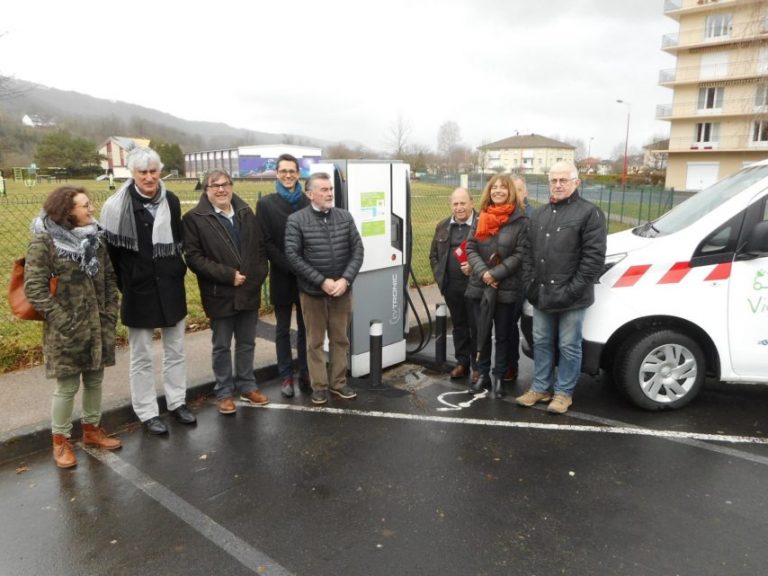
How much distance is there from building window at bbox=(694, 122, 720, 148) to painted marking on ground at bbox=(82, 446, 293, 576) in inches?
2056

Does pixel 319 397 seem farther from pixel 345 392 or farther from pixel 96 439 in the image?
pixel 96 439

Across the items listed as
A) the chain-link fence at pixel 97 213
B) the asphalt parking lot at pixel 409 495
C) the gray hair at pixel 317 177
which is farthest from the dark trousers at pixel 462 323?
the chain-link fence at pixel 97 213

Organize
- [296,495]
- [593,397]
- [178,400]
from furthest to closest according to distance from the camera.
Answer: [593,397] < [178,400] < [296,495]

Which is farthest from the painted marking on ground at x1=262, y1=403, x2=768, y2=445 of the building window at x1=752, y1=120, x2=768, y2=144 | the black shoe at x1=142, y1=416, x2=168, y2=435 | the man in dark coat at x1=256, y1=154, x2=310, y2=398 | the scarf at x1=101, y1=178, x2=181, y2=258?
the building window at x1=752, y1=120, x2=768, y2=144

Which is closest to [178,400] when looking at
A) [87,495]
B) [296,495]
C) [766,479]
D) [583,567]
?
[87,495]

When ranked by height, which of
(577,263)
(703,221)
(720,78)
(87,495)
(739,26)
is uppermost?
(739,26)

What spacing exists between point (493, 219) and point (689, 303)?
1.60 m

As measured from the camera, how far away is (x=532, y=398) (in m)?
4.57

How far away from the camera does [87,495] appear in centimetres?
330

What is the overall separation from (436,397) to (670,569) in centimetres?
246

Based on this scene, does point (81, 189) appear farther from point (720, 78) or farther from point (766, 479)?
→ point (720, 78)

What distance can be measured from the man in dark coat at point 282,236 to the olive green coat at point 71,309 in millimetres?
1268

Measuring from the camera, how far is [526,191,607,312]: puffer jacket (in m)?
3.95

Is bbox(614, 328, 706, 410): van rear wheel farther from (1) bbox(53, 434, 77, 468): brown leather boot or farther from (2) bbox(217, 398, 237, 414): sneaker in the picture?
(1) bbox(53, 434, 77, 468): brown leather boot
